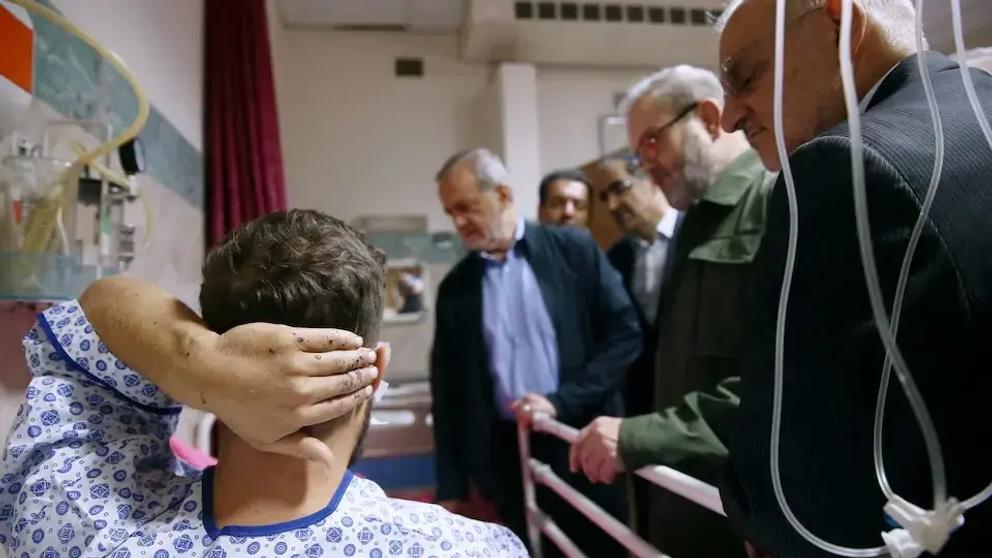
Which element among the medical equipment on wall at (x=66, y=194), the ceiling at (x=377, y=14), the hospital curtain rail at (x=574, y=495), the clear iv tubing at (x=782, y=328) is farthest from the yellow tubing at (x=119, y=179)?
the ceiling at (x=377, y=14)

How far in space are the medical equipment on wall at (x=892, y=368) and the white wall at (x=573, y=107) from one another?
10.7 ft

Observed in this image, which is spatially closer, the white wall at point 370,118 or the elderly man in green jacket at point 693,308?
the elderly man in green jacket at point 693,308

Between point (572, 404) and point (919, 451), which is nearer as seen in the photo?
point (919, 451)

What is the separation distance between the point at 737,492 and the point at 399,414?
7.99ft

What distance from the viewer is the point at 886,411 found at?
1.62 ft

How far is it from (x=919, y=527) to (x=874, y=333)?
14 centimetres

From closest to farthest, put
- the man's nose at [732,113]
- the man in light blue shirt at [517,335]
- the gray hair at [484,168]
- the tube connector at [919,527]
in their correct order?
the tube connector at [919,527]
the man's nose at [732,113]
the man in light blue shirt at [517,335]
the gray hair at [484,168]

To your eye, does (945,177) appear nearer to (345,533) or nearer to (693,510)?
(345,533)

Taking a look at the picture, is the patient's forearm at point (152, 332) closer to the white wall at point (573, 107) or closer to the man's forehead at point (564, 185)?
the man's forehead at point (564, 185)

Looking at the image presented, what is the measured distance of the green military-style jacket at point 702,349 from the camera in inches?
35.2

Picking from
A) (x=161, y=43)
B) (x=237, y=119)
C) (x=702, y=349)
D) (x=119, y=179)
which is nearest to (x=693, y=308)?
(x=702, y=349)

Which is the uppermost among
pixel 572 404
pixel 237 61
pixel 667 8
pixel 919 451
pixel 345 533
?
pixel 667 8

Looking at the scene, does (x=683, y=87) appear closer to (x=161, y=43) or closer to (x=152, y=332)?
(x=152, y=332)

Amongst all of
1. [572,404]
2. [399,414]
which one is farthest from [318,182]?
[572,404]
